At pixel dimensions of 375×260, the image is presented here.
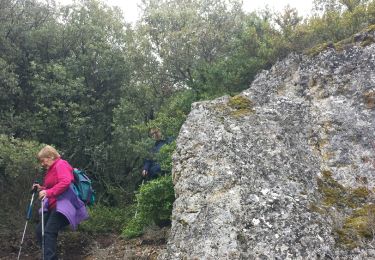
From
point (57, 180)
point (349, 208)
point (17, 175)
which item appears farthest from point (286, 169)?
point (17, 175)

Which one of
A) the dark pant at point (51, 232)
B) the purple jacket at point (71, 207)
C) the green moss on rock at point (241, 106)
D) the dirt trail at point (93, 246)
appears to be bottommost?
the dirt trail at point (93, 246)

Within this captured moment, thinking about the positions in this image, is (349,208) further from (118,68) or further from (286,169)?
(118,68)

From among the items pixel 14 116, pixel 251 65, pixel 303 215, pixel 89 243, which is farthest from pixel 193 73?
pixel 303 215

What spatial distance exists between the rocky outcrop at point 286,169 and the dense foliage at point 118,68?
2542 mm

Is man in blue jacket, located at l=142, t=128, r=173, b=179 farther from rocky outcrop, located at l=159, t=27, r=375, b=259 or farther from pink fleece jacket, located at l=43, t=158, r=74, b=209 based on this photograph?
pink fleece jacket, located at l=43, t=158, r=74, b=209

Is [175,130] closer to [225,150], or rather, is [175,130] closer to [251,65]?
[251,65]

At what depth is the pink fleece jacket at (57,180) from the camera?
666 cm

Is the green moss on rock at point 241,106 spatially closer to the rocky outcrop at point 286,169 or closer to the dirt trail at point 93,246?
the rocky outcrop at point 286,169

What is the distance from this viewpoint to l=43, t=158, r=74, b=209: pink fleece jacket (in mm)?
6664

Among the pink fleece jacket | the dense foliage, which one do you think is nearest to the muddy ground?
the dense foliage

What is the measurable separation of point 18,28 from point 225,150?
8.55 m

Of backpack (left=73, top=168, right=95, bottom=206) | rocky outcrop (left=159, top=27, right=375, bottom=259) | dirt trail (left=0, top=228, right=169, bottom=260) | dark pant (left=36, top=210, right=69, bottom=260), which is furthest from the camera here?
dirt trail (left=0, top=228, right=169, bottom=260)

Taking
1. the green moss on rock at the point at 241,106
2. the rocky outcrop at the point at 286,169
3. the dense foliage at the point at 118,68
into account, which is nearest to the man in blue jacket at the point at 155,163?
the dense foliage at the point at 118,68

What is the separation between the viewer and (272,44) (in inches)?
448
